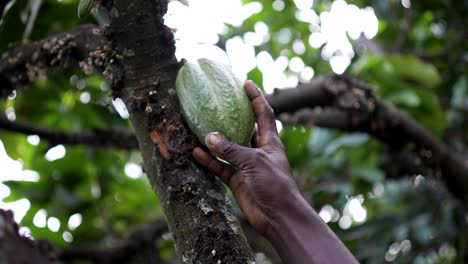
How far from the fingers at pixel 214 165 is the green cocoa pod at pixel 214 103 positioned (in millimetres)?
28

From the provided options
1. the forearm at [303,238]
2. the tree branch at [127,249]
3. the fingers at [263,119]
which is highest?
the fingers at [263,119]

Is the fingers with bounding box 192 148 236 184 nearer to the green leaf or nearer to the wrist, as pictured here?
the wrist

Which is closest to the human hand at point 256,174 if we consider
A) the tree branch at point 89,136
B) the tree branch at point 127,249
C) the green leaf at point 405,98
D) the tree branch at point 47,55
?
the tree branch at point 47,55

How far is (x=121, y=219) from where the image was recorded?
347 centimetres

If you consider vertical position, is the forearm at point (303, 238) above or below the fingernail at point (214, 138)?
below

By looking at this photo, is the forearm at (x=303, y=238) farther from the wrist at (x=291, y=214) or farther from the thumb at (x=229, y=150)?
the thumb at (x=229, y=150)

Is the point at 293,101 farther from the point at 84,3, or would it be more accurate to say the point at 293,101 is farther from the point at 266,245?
the point at 84,3

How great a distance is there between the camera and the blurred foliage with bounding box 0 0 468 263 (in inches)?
115

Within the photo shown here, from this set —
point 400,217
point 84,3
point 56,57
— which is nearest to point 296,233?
point 84,3

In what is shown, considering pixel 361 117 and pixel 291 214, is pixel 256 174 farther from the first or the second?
pixel 361 117

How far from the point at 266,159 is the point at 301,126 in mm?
1831

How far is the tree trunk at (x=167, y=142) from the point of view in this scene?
1.21 metres

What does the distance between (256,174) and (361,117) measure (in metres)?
1.50

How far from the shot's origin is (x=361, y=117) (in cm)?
265
